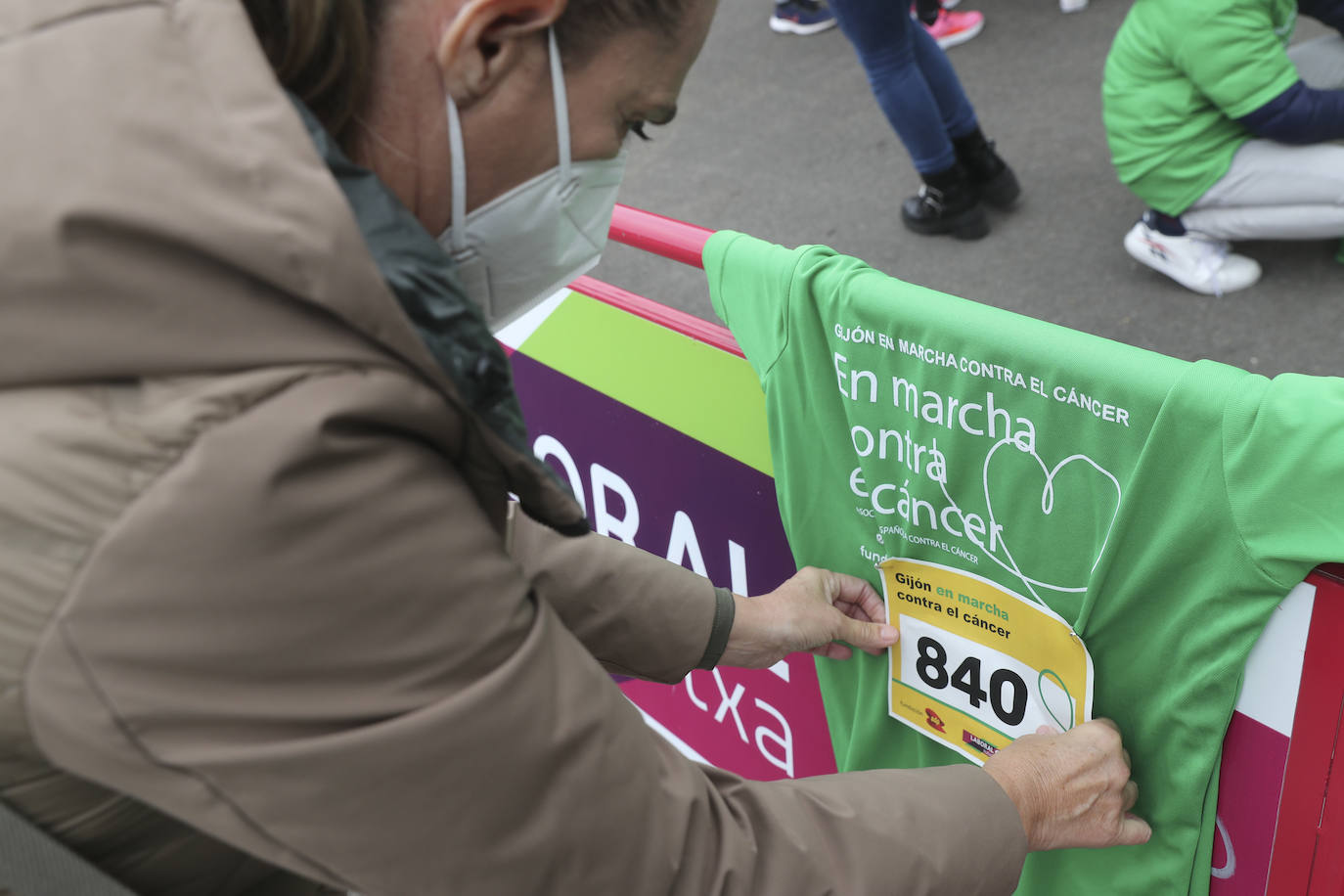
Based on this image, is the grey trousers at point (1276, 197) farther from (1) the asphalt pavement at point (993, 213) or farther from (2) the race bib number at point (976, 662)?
(2) the race bib number at point (976, 662)

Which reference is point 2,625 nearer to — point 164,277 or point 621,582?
point 164,277

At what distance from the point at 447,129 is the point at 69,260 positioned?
31 cm

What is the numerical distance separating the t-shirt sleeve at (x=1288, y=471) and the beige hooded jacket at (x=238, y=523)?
0.70m

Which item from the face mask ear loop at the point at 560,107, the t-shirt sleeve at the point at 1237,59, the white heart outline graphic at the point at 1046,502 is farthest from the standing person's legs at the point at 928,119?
the face mask ear loop at the point at 560,107

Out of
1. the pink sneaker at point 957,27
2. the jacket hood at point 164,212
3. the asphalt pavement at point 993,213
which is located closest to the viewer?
the jacket hood at point 164,212

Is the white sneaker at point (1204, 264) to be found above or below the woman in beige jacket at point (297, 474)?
below

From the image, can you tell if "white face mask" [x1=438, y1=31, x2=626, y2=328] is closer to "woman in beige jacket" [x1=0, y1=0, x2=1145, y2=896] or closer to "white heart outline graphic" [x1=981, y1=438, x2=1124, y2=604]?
"woman in beige jacket" [x1=0, y1=0, x2=1145, y2=896]

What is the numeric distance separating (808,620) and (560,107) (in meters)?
0.91

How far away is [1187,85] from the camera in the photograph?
3.11 m

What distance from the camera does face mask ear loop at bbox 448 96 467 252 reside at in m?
0.87

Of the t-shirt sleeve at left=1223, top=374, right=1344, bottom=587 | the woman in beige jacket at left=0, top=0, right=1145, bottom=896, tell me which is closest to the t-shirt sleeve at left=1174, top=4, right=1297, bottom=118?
the t-shirt sleeve at left=1223, top=374, right=1344, bottom=587

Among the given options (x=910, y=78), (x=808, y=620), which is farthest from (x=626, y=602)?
(x=910, y=78)

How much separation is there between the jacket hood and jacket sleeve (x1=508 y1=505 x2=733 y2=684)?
72cm

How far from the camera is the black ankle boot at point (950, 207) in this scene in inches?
153
